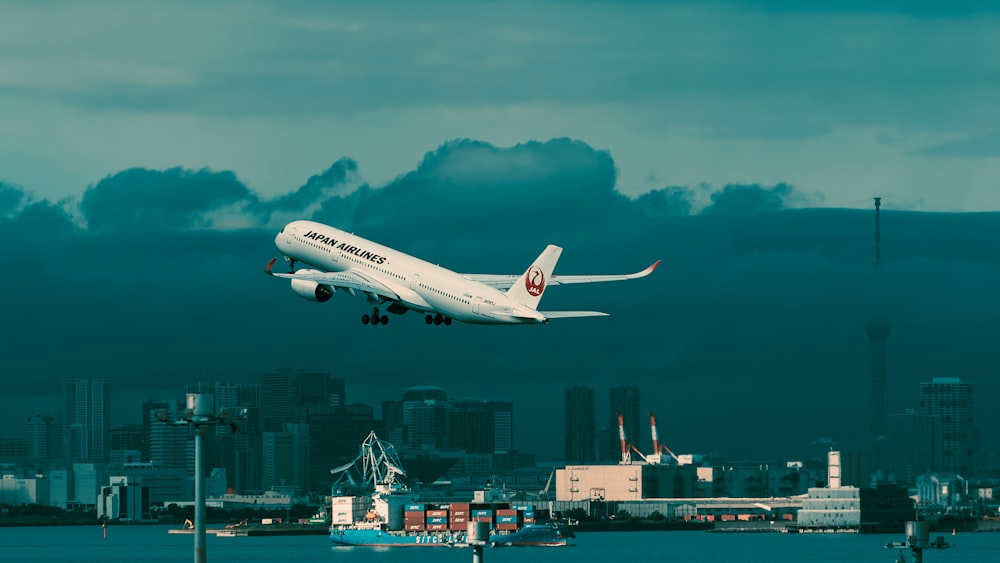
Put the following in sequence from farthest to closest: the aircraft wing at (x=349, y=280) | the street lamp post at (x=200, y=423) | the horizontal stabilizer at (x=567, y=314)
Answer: the aircraft wing at (x=349, y=280)
the horizontal stabilizer at (x=567, y=314)
the street lamp post at (x=200, y=423)

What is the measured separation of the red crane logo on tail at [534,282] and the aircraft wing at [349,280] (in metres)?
11.1

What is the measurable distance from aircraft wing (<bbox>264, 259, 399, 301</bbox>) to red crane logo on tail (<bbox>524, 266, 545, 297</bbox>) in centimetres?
1111

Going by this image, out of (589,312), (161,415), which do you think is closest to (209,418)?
(161,415)

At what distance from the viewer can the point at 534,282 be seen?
145000 millimetres

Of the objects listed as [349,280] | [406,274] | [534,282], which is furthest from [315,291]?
[534,282]

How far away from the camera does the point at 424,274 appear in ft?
488

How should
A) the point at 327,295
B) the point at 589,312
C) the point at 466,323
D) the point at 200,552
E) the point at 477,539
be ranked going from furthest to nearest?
the point at 327,295
the point at 466,323
the point at 589,312
the point at 477,539
the point at 200,552

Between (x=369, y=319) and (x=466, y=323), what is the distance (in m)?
11.1

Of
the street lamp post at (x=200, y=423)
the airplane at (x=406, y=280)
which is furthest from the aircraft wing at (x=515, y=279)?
the street lamp post at (x=200, y=423)

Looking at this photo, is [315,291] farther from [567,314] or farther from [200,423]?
[200,423]

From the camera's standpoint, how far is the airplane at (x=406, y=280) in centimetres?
14175

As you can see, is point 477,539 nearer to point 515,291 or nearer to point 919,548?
point 919,548

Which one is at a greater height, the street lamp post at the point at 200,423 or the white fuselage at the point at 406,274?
the white fuselage at the point at 406,274

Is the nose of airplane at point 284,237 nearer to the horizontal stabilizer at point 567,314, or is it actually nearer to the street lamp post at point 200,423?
the horizontal stabilizer at point 567,314
